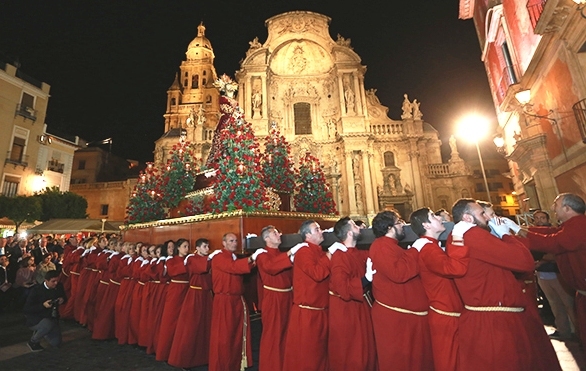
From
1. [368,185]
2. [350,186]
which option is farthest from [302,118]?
[368,185]

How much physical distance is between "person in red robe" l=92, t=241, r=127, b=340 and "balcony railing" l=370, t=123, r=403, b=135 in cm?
2192

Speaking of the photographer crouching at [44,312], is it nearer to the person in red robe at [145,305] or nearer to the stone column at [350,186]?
the person in red robe at [145,305]

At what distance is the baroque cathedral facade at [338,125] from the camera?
75.2ft

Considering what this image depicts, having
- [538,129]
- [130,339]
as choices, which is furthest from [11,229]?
[538,129]

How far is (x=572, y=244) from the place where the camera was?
3.29 metres

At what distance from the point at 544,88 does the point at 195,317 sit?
11892 millimetres

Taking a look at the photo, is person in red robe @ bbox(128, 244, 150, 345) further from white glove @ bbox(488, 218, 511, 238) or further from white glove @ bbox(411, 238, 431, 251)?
white glove @ bbox(488, 218, 511, 238)

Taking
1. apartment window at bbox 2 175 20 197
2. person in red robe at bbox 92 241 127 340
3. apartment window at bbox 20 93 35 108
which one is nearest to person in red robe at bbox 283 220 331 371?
person in red robe at bbox 92 241 127 340

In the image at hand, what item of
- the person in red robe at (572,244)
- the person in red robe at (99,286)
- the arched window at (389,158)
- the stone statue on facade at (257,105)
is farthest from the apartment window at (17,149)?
the person in red robe at (572,244)

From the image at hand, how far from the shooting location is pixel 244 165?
241 inches

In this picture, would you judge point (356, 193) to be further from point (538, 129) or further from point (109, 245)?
point (109, 245)

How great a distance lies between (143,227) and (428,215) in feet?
25.2

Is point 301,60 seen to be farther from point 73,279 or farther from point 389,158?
point 73,279

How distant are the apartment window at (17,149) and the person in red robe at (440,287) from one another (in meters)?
30.3
